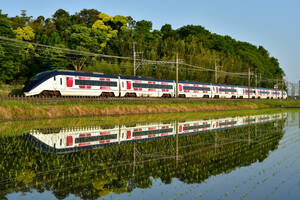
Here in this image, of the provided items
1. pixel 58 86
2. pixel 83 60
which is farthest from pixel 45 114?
pixel 83 60

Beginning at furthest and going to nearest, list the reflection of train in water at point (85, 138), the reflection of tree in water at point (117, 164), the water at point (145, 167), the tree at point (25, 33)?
the tree at point (25, 33)
the reflection of train in water at point (85, 138)
the reflection of tree in water at point (117, 164)
the water at point (145, 167)

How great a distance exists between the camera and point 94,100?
3650 cm

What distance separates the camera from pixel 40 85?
113 feet

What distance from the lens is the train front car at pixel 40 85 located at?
1356 inches

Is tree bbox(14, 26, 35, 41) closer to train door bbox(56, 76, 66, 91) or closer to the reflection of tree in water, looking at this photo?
train door bbox(56, 76, 66, 91)

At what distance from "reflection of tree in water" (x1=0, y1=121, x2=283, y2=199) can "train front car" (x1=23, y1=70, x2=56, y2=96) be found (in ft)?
54.9

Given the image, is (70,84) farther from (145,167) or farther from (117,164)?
(145,167)

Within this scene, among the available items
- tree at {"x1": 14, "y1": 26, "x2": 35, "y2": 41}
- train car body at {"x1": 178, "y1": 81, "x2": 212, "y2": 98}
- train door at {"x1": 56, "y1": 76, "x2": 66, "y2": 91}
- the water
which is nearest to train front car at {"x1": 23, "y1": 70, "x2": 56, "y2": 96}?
train door at {"x1": 56, "y1": 76, "x2": 66, "y2": 91}

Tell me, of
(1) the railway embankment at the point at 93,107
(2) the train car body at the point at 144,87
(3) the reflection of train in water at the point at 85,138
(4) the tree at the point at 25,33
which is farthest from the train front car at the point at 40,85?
(4) the tree at the point at 25,33

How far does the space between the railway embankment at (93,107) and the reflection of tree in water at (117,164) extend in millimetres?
11540

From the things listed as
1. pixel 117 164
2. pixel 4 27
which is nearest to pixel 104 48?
pixel 4 27

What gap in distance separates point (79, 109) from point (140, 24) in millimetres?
69169

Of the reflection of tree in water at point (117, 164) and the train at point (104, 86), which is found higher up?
the train at point (104, 86)

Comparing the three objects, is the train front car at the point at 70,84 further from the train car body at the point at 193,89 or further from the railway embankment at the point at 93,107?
the train car body at the point at 193,89
